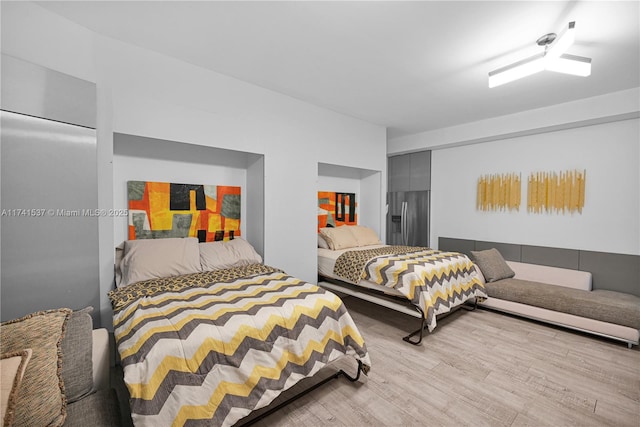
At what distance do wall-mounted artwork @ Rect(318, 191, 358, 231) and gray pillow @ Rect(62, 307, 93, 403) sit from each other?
3.25 m

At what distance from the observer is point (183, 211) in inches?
117

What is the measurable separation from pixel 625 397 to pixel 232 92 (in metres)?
4.22

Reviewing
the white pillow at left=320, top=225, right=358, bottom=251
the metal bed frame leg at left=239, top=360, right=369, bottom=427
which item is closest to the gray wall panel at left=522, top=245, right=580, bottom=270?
the white pillow at left=320, top=225, right=358, bottom=251

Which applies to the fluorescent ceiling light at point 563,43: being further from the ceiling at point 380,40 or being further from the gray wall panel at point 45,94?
the gray wall panel at point 45,94

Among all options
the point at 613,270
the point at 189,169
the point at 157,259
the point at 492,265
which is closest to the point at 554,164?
the point at 613,270

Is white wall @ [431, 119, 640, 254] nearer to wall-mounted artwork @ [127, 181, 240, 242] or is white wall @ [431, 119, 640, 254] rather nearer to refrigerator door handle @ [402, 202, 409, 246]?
refrigerator door handle @ [402, 202, 409, 246]

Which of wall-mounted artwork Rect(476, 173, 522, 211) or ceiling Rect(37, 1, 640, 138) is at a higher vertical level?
ceiling Rect(37, 1, 640, 138)

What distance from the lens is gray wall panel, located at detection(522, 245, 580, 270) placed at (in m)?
3.69

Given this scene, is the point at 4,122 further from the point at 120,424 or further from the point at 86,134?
the point at 120,424

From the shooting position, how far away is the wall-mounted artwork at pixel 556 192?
12.0ft

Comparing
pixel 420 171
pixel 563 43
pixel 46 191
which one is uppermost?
pixel 563 43

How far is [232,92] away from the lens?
A: 2949 millimetres

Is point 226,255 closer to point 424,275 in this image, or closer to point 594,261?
point 424,275

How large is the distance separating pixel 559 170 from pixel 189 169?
483cm
